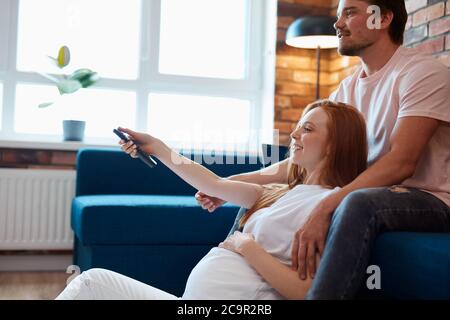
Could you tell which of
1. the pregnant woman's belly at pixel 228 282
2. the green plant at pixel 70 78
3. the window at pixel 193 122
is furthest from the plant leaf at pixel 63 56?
Answer: the pregnant woman's belly at pixel 228 282

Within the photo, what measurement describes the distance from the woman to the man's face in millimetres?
410

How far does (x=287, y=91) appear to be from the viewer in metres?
3.39

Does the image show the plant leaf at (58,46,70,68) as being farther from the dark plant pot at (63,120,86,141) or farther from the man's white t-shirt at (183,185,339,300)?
the man's white t-shirt at (183,185,339,300)

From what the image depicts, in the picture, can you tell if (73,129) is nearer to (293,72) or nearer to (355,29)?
(293,72)

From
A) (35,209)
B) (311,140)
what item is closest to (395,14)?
(311,140)

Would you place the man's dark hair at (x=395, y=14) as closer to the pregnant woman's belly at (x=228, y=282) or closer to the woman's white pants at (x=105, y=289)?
the pregnant woman's belly at (x=228, y=282)

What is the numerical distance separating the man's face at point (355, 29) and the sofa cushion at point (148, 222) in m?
0.90

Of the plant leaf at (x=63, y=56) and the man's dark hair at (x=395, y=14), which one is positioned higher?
the plant leaf at (x=63, y=56)

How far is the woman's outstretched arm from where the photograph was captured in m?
1.25

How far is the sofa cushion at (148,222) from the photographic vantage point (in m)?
2.06

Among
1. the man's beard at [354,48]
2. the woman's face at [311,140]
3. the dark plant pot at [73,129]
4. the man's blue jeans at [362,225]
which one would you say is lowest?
the man's blue jeans at [362,225]

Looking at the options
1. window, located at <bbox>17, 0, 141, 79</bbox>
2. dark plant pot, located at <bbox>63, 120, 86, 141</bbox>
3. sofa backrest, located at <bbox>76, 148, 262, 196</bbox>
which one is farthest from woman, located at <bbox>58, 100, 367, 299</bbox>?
window, located at <bbox>17, 0, 141, 79</bbox>
